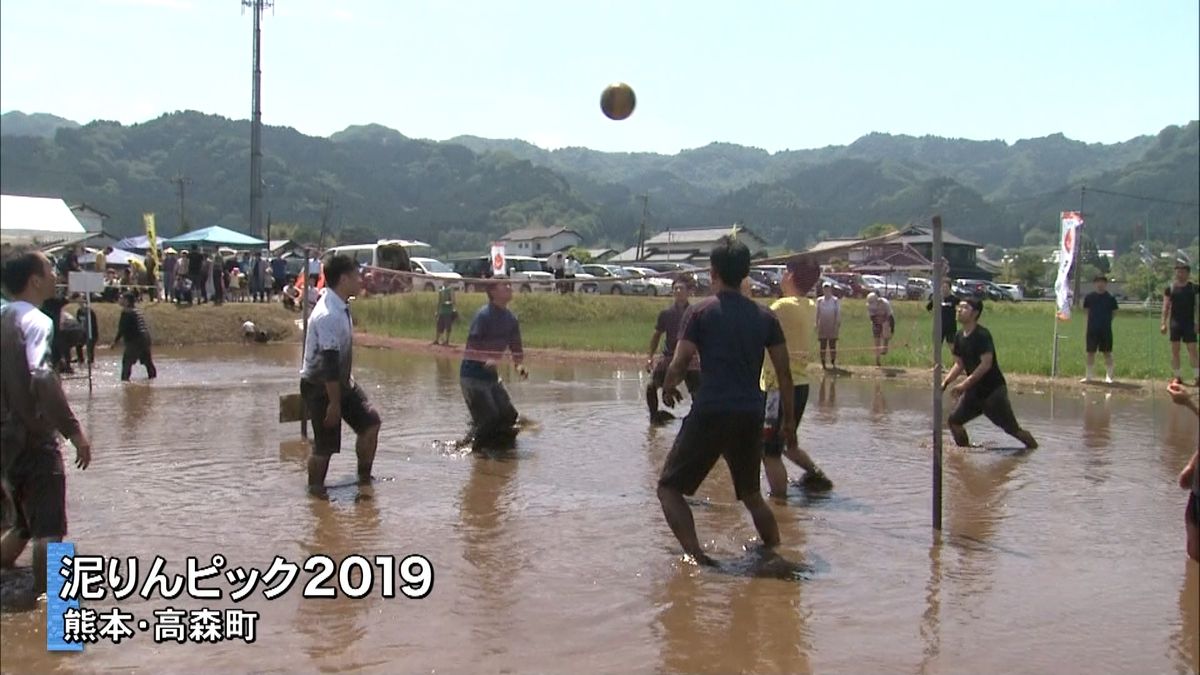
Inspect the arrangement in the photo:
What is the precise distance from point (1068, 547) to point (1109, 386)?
37.2 ft

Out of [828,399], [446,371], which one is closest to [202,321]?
[446,371]

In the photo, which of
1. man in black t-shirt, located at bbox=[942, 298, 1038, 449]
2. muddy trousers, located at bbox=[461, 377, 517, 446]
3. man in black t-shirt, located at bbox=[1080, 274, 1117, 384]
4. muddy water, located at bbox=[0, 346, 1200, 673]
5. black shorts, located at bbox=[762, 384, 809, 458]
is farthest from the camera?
man in black t-shirt, located at bbox=[1080, 274, 1117, 384]

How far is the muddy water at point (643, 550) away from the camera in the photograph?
5.35 metres

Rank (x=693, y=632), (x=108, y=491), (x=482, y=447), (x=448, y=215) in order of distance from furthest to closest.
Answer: (x=448, y=215) < (x=482, y=447) < (x=108, y=491) < (x=693, y=632)

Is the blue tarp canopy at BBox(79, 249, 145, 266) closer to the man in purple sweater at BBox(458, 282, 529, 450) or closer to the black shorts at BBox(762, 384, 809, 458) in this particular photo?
the man in purple sweater at BBox(458, 282, 529, 450)

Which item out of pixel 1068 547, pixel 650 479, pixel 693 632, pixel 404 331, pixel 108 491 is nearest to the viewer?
pixel 693 632

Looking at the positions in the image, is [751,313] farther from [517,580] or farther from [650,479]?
[650,479]

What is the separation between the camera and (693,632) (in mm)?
5660

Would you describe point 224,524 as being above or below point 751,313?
below

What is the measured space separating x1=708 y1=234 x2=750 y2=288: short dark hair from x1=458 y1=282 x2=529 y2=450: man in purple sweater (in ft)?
14.9

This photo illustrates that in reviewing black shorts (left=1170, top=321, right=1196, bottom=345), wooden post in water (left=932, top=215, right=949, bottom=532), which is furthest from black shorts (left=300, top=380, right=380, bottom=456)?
black shorts (left=1170, top=321, right=1196, bottom=345)

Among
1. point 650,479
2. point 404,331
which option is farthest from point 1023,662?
point 404,331
